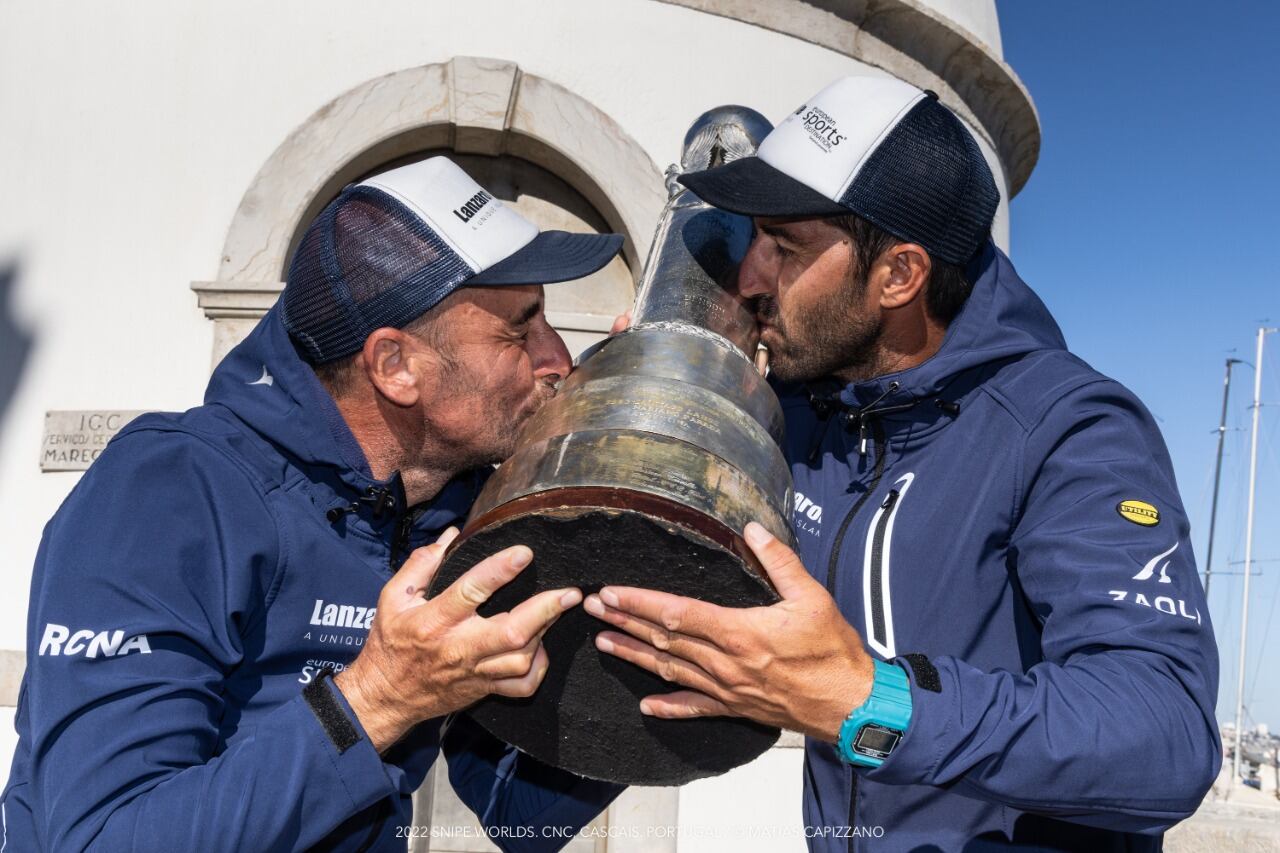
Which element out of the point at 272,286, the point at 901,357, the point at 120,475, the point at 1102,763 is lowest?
the point at 1102,763

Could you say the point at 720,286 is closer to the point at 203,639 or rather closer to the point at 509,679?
the point at 509,679

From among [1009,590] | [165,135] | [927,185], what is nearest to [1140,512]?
[1009,590]

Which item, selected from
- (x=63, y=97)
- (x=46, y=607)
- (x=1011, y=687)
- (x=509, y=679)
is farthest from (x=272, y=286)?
(x=1011, y=687)

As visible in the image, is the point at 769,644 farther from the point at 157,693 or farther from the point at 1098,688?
the point at 157,693

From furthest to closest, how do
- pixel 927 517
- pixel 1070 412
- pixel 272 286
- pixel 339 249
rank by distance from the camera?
pixel 272 286 < pixel 339 249 < pixel 927 517 < pixel 1070 412

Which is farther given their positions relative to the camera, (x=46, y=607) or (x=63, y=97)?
(x=63, y=97)

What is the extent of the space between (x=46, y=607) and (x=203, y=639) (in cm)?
27

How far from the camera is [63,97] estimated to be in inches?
243

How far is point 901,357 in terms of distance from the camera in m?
2.54

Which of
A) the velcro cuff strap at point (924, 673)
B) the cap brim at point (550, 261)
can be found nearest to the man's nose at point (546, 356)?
the cap brim at point (550, 261)

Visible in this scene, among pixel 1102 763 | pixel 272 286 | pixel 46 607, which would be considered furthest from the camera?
pixel 272 286

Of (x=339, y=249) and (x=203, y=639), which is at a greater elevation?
(x=339, y=249)

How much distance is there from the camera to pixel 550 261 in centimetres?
250

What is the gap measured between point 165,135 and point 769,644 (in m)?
5.62
